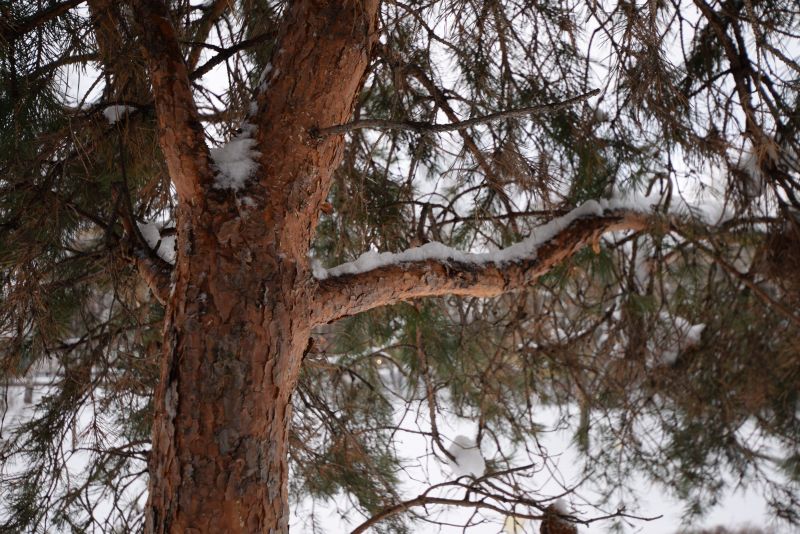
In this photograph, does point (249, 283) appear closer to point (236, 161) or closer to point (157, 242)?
point (236, 161)

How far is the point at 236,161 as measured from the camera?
44.8 inches

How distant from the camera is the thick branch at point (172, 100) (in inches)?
44.3

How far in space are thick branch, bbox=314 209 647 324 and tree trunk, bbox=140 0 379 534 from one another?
0.32 feet

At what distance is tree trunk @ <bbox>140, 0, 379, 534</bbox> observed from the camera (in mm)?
1013

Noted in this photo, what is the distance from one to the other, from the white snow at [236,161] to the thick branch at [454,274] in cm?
23

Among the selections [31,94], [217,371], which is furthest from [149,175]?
[217,371]

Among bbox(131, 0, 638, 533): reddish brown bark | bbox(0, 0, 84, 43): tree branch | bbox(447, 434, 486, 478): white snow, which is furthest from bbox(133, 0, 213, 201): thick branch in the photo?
bbox(447, 434, 486, 478): white snow

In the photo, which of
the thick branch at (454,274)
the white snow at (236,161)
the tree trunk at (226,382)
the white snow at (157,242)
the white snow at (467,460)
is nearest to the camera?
the tree trunk at (226,382)

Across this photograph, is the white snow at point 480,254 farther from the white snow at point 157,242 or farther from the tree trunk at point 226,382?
the white snow at point 157,242

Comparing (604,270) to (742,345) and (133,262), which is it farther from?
(133,262)

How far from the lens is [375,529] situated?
2.27 meters

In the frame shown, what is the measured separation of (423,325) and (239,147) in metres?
1.03

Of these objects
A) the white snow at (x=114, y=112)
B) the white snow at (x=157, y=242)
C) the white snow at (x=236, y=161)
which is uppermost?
the white snow at (x=114, y=112)

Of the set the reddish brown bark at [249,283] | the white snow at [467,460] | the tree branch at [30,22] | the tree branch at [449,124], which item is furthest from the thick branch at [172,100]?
the white snow at [467,460]
